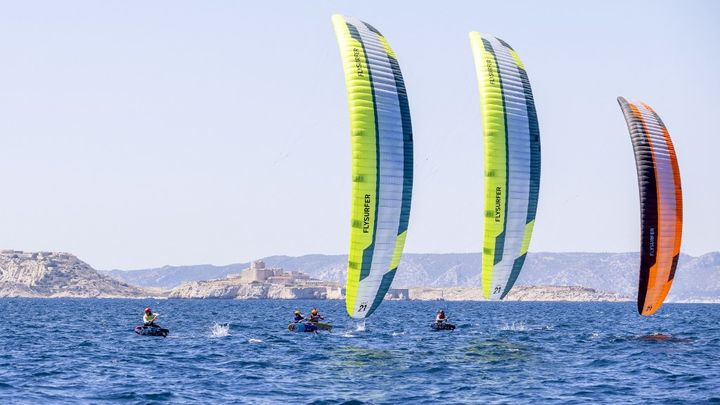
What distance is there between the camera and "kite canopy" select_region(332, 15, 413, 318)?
4191cm

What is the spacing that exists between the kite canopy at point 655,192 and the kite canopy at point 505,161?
13.7 ft

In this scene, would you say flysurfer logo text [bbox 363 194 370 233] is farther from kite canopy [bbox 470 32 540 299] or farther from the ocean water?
kite canopy [bbox 470 32 540 299]

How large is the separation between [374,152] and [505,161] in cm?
734

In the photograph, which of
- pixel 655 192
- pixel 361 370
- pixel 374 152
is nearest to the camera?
pixel 361 370

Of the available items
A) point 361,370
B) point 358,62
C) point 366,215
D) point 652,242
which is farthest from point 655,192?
point 361,370

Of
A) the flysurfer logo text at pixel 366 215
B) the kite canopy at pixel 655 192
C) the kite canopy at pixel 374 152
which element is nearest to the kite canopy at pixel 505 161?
the kite canopy at pixel 655 192

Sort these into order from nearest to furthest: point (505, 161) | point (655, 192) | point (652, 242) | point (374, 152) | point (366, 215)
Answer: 1. point (374, 152)
2. point (366, 215)
3. point (655, 192)
4. point (652, 242)
5. point (505, 161)

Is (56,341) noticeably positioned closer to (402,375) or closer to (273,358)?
(273,358)

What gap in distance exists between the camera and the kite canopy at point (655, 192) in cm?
4541

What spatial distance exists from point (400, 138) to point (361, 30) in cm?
442

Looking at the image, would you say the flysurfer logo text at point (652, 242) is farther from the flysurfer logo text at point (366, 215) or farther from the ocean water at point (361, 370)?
the flysurfer logo text at point (366, 215)

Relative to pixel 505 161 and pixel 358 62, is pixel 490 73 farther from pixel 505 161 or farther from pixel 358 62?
pixel 358 62

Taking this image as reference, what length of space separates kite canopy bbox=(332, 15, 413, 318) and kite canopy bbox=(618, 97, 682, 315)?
941cm

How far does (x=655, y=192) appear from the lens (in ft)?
150
